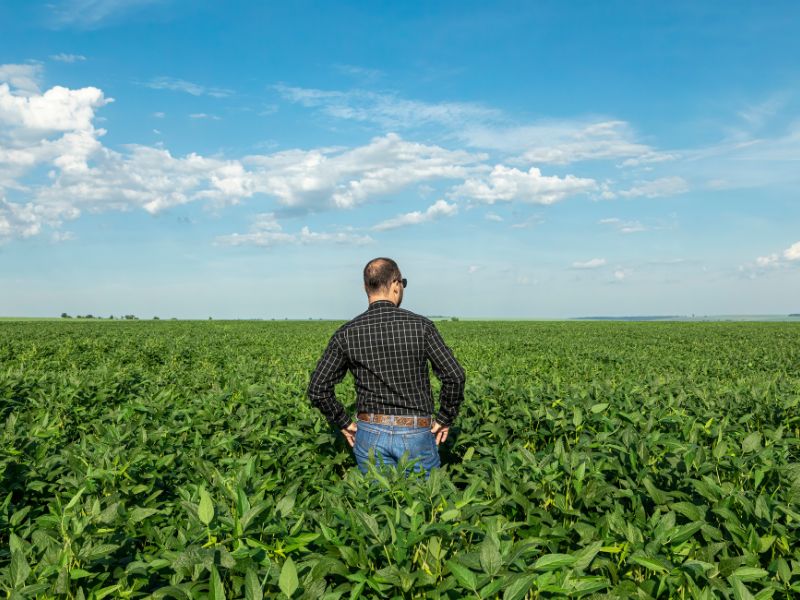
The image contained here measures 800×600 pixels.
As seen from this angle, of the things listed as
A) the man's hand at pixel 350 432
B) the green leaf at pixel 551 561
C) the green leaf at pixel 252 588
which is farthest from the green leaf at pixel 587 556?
the man's hand at pixel 350 432

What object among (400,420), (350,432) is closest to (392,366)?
(400,420)

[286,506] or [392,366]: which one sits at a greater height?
[392,366]

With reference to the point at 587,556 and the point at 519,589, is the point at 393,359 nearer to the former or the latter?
the point at 587,556

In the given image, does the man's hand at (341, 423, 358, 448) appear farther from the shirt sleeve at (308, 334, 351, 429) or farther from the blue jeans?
the blue jeans

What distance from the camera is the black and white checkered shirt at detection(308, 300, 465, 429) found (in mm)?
4441

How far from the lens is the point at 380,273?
447cm

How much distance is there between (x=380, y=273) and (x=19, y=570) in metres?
2.98

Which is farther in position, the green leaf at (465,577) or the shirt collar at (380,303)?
the shirt collar at (380,303)

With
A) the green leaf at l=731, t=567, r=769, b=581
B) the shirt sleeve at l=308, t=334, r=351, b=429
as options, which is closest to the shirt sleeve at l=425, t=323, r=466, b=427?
the shirt sleeve at l=308, t=334, r=351, b=429

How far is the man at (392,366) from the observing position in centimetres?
445

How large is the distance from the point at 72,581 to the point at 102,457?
2.05 meters

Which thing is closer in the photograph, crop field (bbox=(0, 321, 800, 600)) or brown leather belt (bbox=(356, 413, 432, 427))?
crop field (bbox=(0, 321, 800, 600))

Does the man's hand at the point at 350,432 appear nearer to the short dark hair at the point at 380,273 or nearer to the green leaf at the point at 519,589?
the short dark hair at the point at 380,273

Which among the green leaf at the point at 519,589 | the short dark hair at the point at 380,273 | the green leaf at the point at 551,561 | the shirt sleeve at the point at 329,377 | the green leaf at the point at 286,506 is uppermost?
the short dark hair at the point at 380,273
